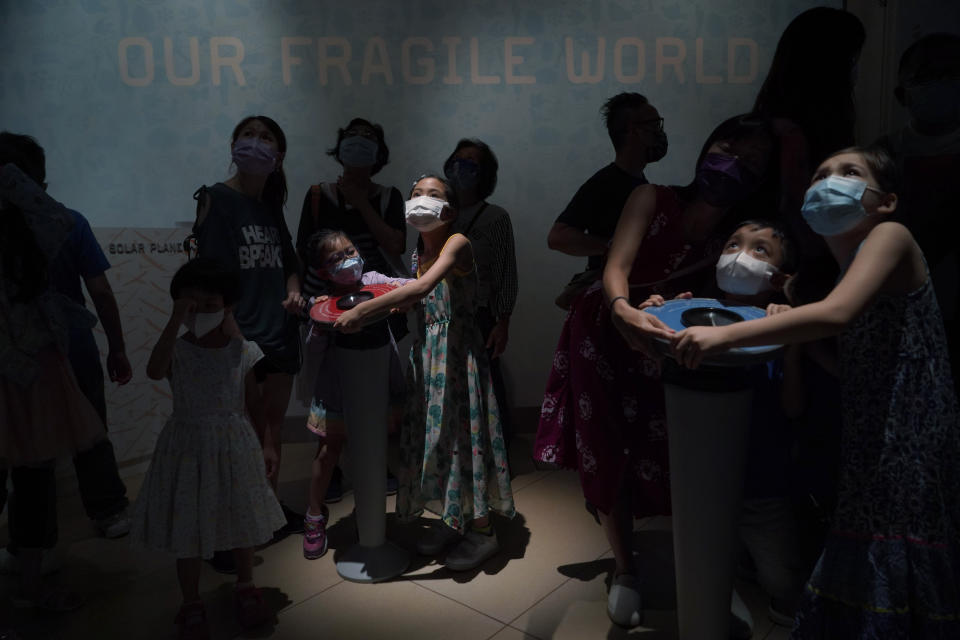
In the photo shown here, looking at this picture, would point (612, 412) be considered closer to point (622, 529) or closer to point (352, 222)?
point (622, 529)

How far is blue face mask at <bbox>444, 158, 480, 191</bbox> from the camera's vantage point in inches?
128

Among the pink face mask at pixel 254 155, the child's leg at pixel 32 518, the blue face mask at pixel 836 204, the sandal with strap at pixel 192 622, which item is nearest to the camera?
the blue face mask at pixel 836 204

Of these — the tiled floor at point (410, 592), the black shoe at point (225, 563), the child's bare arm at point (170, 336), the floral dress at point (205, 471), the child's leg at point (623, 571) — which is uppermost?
the child's bare arm at point (170, 336)

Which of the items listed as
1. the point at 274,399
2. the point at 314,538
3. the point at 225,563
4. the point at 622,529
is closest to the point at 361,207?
the point at 274,399

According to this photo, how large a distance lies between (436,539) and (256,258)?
134 centimetres

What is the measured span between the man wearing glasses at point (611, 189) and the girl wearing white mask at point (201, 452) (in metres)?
1.16

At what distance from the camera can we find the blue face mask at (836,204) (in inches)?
65.9

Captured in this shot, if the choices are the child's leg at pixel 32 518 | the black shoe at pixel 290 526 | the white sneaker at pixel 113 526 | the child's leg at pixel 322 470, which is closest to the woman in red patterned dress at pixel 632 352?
the child's leg at pixel 322 470

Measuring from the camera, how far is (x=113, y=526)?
128 inches

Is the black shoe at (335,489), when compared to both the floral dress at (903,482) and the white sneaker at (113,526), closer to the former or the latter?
the white sneaker at (113,526)

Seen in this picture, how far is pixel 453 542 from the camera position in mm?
3078

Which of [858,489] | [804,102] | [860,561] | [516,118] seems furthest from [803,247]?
[516,118]

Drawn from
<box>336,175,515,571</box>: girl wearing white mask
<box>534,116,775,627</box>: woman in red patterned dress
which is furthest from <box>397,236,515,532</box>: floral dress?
<box>534,116,775,627</box>: woman in red patterned dress

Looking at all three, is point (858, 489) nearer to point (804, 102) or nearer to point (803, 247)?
point (803, 247)
